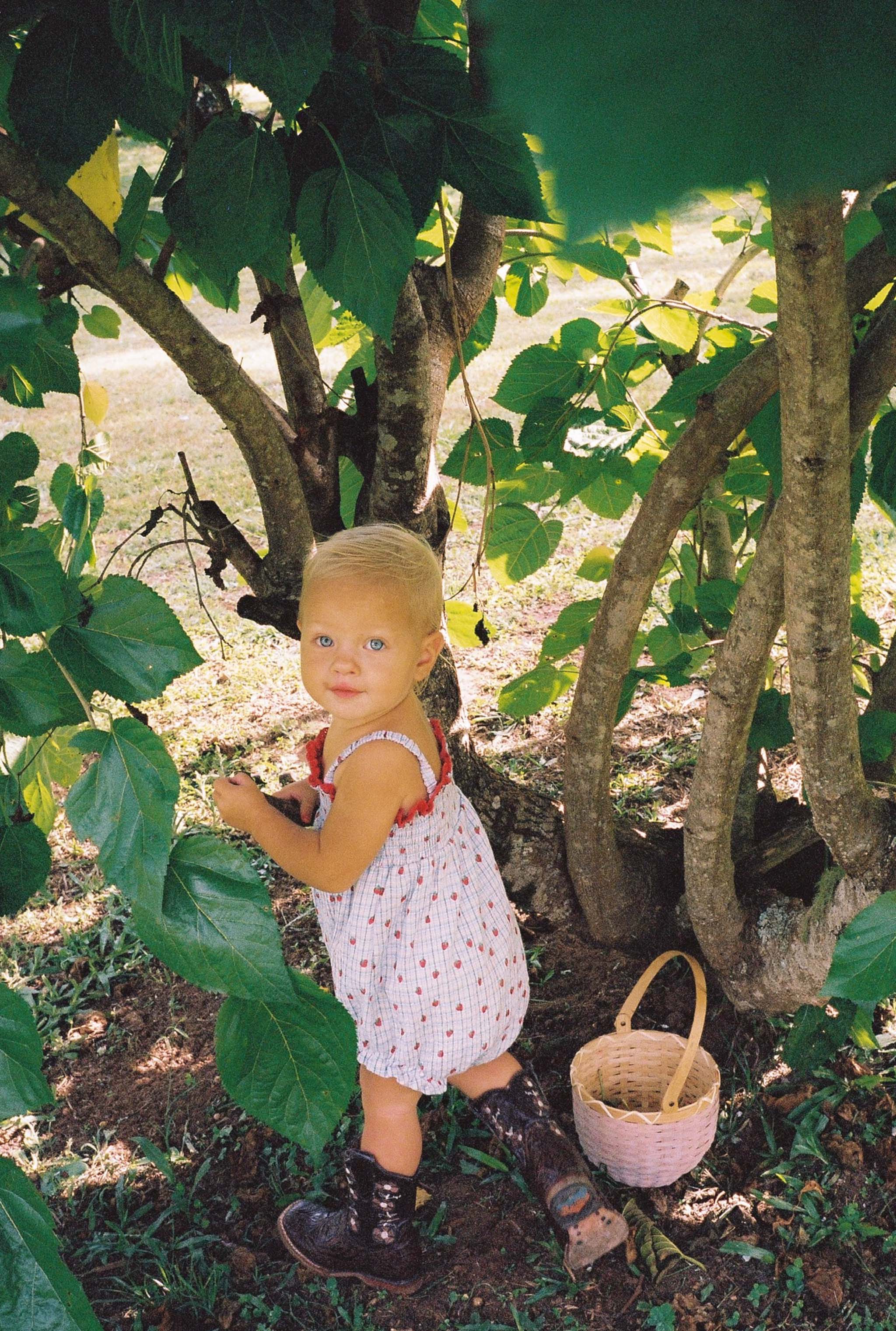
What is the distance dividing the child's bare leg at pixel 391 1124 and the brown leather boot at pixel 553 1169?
15cm

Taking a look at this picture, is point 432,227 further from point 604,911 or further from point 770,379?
point 604,911

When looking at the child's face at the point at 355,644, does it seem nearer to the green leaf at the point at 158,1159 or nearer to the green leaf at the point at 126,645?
the green leaf at the point at 126,645

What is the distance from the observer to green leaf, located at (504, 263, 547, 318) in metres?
2.49

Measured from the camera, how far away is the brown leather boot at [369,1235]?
1.87 m

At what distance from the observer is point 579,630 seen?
2.45m

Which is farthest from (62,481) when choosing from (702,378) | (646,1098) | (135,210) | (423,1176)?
(646,1098)

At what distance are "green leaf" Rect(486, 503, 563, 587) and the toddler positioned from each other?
18.2 inches

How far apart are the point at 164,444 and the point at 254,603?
5.01 m

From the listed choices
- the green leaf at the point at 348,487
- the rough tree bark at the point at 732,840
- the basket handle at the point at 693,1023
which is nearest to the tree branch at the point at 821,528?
the rough tree bark at the point at 732,840

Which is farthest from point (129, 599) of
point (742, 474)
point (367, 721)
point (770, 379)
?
point (742, 474)

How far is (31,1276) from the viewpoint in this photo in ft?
2.82

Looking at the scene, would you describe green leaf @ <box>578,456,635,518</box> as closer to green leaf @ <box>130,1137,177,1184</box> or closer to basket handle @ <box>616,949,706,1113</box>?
basket handle @ <box>616,949,706,1113</box>

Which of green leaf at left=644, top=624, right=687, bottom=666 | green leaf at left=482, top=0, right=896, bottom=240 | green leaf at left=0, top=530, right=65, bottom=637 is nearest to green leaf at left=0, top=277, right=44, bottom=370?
green leaf at left=0, top=530, right=65, bottom=637

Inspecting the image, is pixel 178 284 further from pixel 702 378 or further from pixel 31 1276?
pixel 31 1276
